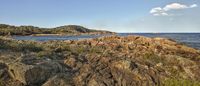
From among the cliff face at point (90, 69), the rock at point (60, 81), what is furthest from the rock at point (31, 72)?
the rock at point (60, 81)

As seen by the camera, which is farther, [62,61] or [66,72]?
[62,61]

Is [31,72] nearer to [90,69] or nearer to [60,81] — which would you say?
[60,81]

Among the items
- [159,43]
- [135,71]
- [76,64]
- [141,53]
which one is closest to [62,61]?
[76,64]

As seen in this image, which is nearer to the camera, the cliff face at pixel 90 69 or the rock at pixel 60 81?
the rock at pixel 60 81

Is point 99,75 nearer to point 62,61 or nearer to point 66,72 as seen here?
point 66,72

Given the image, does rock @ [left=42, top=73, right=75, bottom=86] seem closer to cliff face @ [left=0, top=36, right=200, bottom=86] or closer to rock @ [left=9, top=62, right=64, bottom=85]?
cliff face @ [left=0, top=36, right=200, bottom=86]

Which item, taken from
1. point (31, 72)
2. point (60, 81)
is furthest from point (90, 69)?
point (31, 72)

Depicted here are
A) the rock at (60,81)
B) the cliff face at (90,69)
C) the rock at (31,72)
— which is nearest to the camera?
the rock at (60,81)

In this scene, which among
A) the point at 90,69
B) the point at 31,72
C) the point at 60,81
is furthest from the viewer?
the point at 90,69

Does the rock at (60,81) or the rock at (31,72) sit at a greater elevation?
the rock at (31,72)

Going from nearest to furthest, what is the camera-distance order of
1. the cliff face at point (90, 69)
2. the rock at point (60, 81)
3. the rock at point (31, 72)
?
the rock at point (60, 81)
the rock at point (31, 72)
the cliff face at point (90, 69)

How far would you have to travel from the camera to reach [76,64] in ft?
58.7

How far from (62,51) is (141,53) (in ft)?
16.3

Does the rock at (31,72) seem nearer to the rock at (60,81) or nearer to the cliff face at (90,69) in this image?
the cliff face at (90,69)
